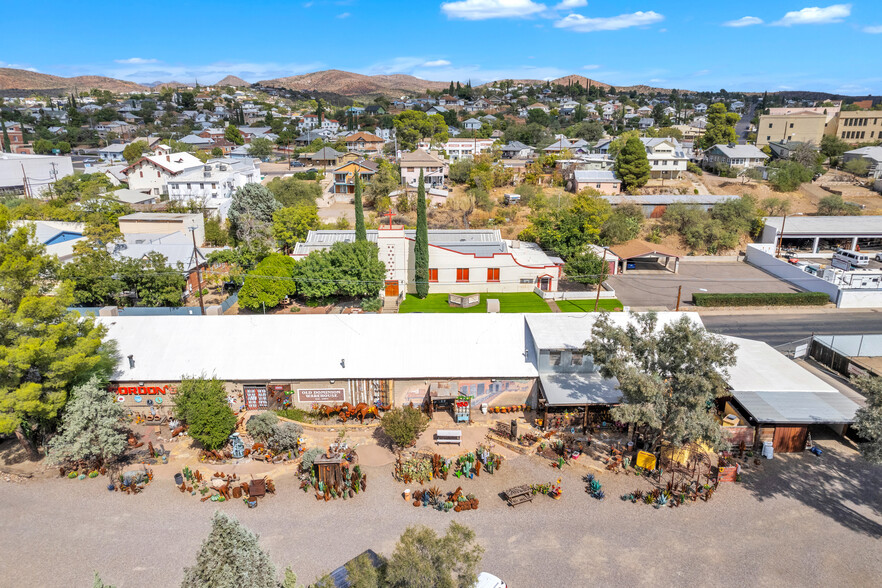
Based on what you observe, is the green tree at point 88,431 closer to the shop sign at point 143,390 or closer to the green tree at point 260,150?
the shop sign at point 143,390

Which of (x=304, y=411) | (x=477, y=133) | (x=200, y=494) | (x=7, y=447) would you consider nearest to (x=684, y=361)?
(x=304, y=411)

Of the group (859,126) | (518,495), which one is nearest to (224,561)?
(518,495)

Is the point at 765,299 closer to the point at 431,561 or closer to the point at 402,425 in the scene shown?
the point at 402,425

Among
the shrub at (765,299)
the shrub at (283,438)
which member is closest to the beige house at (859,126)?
the shrub at (765,299)

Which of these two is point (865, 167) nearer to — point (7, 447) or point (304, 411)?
point (304, 411)

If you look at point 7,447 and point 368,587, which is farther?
point 7,447

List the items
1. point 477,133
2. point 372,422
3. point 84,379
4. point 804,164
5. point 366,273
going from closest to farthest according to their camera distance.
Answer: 1. point 84,379
2. point 372,422
3. point 366,273
4. point 804,164
5. point 477,133
